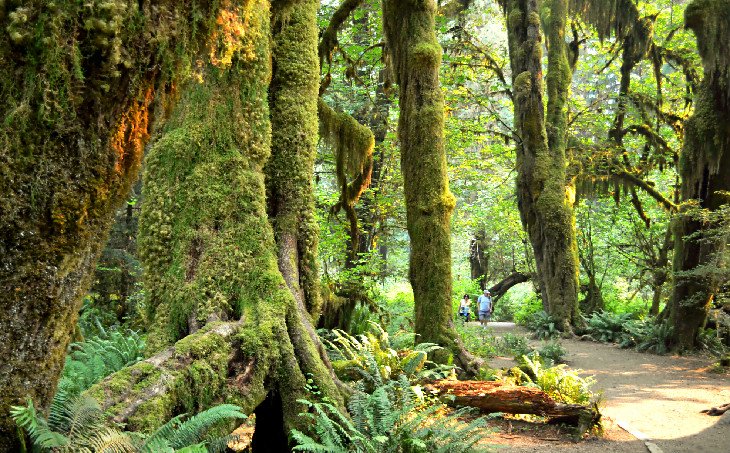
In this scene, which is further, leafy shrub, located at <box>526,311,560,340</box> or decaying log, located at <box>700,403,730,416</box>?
leafy shrub, located at <box>526,311,560,340</box>

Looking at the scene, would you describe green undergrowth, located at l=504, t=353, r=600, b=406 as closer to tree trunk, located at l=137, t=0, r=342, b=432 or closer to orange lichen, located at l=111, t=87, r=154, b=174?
tree trunk, located at l=137, t=0, r=342, b=432

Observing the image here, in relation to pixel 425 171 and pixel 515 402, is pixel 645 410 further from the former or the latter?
pixel 425 171

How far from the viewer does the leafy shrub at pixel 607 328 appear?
1773cm

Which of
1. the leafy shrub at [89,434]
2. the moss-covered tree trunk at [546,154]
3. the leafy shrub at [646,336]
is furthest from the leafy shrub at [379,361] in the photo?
the moss-covered tree trunk at [546,154]

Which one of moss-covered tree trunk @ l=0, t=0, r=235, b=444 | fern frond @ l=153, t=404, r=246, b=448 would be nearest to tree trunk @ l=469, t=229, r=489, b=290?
fern frond @ l=153, t=404, r=246, b=448

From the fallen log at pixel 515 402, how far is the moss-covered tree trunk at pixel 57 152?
617 cm

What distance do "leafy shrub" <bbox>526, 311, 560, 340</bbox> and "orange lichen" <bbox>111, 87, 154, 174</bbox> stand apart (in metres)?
18.0

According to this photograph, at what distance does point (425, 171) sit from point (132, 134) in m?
7.29

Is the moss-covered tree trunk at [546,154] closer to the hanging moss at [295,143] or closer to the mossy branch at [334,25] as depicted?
the mossy branch at [334,25]

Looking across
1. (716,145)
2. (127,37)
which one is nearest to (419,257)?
(127,37)

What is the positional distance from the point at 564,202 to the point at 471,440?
1490 cm

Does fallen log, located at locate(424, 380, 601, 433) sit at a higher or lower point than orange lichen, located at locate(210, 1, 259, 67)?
lower

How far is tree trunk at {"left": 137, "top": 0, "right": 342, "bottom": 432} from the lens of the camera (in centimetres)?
443

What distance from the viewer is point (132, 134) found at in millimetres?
Answer: 2303
